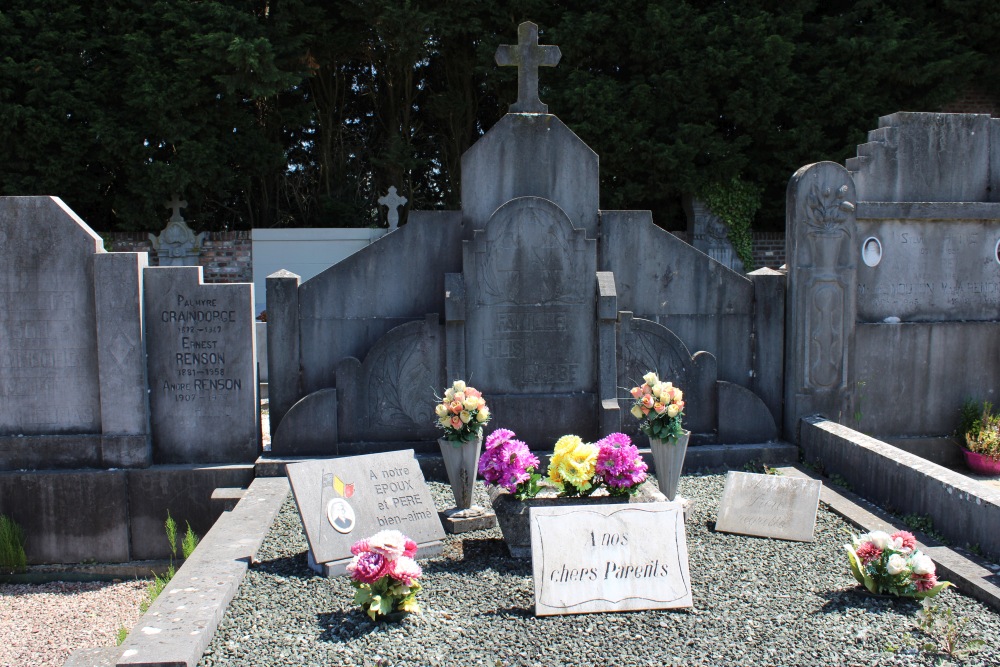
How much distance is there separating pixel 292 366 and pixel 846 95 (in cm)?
1390

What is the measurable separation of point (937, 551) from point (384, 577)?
3.14 m

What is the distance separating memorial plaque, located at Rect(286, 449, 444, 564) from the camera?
4551mm

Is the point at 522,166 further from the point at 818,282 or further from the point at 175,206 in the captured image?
the point at 175,206

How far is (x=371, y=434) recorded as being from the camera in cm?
672

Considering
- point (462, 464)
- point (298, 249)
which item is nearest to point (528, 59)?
point (462, 464)

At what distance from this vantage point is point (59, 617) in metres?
5.44

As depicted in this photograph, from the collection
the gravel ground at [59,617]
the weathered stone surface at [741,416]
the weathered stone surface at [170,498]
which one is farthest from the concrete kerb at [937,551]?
the gravel ground at [59,617]

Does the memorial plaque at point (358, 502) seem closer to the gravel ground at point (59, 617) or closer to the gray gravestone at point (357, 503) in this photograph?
the gray gravestone at point (357, 503)

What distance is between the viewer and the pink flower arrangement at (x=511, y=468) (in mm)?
4785

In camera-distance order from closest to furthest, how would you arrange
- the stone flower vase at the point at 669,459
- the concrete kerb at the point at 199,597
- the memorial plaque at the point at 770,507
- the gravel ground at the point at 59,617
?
the concrete kerb at the point at 199,597, the gravel ground at the point at 59,617, the memorial plaque at the point at 770,507, the stone flower vase at the point at 669,459

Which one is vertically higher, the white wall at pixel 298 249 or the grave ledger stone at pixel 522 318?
the white wall at pixel 298 249

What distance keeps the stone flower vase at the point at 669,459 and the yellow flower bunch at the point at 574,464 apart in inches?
36.5

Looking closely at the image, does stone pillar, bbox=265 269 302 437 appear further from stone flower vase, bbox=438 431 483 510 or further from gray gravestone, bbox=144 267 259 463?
stone flower vase, bbox=438 431 483 510

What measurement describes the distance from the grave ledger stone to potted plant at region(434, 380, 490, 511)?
135 centimetres
